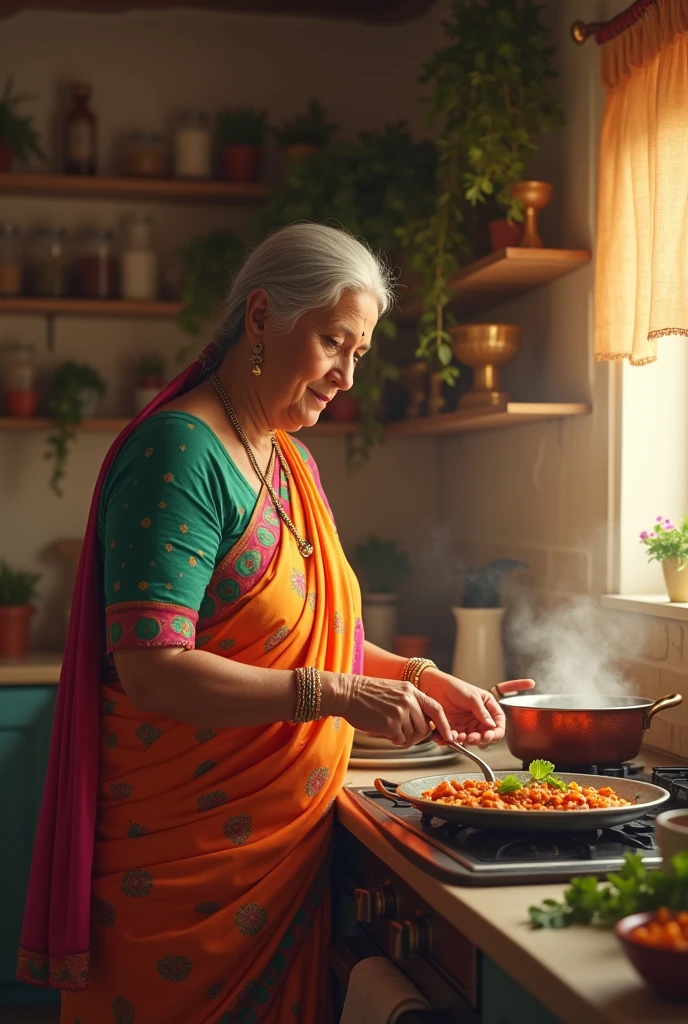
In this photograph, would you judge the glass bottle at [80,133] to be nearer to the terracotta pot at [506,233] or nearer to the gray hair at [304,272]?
the terracotta pot at [506,233]

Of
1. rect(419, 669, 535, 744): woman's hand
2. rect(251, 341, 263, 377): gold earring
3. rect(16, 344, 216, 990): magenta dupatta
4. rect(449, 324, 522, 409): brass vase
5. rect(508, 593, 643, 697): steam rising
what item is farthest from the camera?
rect(449, 324, 522, 409): brass vase

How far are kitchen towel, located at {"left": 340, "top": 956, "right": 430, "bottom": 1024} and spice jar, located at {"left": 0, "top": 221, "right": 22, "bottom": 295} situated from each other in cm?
242

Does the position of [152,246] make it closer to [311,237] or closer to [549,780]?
[311,237]

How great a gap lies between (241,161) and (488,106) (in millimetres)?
1177

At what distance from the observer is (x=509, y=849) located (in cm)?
131

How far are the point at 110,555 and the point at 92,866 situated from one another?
0.45 m

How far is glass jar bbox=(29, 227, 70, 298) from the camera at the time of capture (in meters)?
3.32

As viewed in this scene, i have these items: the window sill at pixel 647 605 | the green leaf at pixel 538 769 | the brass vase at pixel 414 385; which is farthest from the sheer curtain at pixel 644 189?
the brass vase at pixel 414 385

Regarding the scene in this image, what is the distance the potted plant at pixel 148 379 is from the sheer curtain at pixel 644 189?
1.59 metres

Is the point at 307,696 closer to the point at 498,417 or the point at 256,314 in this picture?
the point at 256,314

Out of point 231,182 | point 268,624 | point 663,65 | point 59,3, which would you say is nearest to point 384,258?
point 231,182

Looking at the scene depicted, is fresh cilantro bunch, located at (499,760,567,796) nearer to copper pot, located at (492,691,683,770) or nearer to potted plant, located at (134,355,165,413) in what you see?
copper pot, located at (492,691,683,770)

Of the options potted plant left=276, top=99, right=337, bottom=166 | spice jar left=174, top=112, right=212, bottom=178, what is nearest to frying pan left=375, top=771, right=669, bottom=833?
potted plant left=276, top=99, right=337, bottom=166

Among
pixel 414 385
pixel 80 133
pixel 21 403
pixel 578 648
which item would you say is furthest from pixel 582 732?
pixel 80 133
